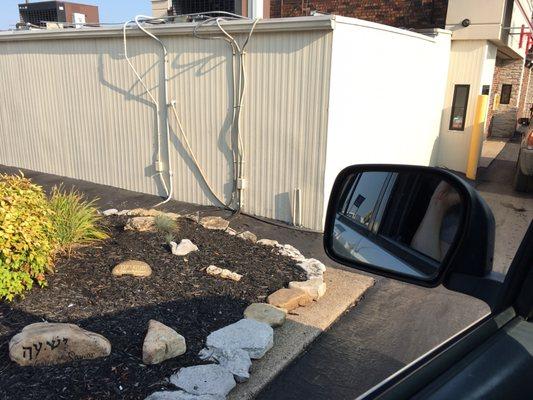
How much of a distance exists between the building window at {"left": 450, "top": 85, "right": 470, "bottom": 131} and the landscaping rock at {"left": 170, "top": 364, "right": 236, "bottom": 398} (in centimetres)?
993

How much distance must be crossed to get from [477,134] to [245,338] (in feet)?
28.7

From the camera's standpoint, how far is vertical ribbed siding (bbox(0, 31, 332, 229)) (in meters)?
7.07

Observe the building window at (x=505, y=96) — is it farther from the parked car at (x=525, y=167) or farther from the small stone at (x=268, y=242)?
the small stone at (x=268, y=242)

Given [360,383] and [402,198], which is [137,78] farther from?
[402,198]

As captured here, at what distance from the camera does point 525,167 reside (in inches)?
365

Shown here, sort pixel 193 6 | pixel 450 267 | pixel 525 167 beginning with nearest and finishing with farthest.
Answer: pixel 450 267, pixel 525 167, pixel 193 6

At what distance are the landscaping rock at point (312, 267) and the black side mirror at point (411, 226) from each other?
3.17m

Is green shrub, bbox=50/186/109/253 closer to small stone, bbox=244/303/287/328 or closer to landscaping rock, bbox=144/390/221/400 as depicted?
small stone, bbox=244/303/287/328

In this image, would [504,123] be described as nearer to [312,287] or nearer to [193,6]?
[193,6]

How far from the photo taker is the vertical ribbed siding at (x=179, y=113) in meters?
7.07

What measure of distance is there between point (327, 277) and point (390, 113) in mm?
4327

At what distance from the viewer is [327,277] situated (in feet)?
18.6

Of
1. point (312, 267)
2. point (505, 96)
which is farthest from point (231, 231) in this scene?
point (505, 96)

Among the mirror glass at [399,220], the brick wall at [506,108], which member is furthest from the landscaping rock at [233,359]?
the brick wall at [506,108]
